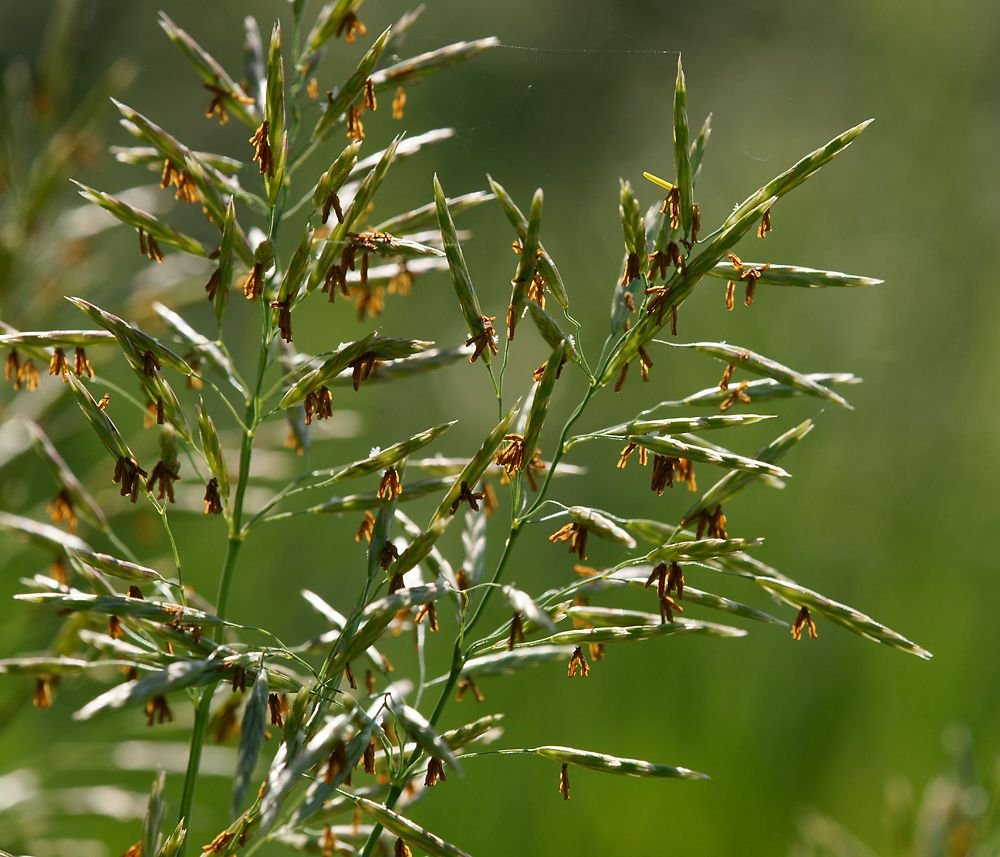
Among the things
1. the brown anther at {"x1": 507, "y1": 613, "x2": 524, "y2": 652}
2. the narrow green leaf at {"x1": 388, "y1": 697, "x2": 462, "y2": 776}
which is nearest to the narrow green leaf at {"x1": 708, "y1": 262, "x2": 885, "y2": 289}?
the brown anther at {"x1": 507, "y1": 613, "x2": 524, "y2": 652}

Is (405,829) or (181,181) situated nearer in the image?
(405,829)

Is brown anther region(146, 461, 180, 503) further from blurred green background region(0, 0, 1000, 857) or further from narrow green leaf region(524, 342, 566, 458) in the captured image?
blurred green background region(0, 0, 1000, 857)

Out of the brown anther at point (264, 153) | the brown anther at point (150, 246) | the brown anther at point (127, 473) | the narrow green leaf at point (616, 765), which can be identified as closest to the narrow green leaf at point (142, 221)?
the brown anther at point (150, 246)

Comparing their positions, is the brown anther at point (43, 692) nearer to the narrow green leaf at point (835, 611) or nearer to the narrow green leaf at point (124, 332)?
the narrow green leaf at point (124, 332)

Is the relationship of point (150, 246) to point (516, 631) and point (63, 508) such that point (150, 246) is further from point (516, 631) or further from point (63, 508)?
point (516, 631)

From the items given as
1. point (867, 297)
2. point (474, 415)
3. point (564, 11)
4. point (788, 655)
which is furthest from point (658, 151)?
point (788, 655)

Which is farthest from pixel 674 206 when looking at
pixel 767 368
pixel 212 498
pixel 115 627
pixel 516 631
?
pixel 115 627
